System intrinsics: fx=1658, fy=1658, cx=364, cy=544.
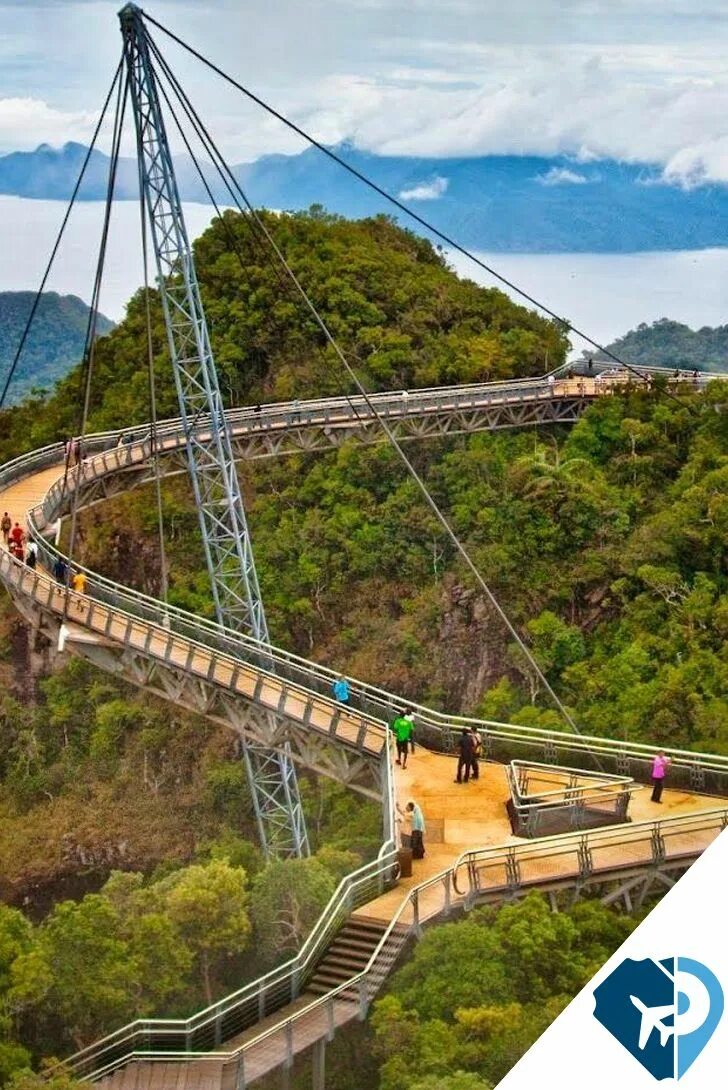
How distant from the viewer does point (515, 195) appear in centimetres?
1368

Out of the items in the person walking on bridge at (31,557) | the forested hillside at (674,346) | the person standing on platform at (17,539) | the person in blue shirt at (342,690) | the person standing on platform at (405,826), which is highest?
the forested hillside at (674,346)

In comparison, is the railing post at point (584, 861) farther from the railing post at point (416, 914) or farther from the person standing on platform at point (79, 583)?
the person standing on platform at point (79, 583)

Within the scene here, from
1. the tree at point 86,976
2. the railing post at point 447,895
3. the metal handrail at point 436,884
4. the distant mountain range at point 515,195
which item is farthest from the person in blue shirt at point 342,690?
the distant mountain range at point 515,195

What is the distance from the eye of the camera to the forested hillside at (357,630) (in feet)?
21.0

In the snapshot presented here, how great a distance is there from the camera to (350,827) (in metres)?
10.1

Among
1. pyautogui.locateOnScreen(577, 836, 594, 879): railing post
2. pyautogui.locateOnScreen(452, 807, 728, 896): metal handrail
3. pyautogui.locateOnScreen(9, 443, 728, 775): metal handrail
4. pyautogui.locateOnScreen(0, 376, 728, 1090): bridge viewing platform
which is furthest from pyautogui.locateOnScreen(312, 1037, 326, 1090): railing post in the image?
pyautogui.locateOnScreen(9, 443, 728, 775): metal handrail

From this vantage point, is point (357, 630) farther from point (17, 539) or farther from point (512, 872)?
point (512, 872)

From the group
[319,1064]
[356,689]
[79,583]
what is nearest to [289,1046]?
[319,1064]

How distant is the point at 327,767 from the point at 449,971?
3.06 m

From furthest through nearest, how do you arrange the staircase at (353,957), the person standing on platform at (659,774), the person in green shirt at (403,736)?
the person in green shirt at (403,736), the person standing on platform at (659,774), the staircase at (353,957)

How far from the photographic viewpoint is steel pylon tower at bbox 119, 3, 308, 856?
1029 cm

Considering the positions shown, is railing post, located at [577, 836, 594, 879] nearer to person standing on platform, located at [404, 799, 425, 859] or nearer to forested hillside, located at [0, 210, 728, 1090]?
forested hillside, located at [0, 210, 728, 1090]

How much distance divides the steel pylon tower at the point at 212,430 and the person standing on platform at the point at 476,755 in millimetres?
1663

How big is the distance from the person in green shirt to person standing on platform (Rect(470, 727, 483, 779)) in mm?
331
